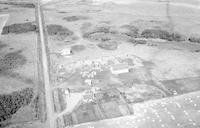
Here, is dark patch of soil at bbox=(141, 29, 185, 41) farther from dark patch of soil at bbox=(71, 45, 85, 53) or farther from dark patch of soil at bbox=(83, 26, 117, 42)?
dark patch of soil at bbox=(71, 45, 85, 53)

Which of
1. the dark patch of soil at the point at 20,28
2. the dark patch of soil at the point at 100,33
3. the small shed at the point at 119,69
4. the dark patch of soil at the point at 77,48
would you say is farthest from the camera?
the dark patch of soil at the point at 20,28

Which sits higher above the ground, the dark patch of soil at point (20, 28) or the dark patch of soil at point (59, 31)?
the dark patch of soil at point (59, 31)

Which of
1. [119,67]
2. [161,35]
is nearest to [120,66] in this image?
[119,67]

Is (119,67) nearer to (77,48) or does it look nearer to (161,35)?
(77,48)

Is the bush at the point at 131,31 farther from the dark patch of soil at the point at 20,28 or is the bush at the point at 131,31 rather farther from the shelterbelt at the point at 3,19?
the shelterbelt at the point at 3,19

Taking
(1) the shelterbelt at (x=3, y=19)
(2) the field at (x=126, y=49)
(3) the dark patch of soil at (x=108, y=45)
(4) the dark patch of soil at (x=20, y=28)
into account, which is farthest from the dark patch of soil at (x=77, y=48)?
(1) the shelterbelt at (x=3, y=19)
